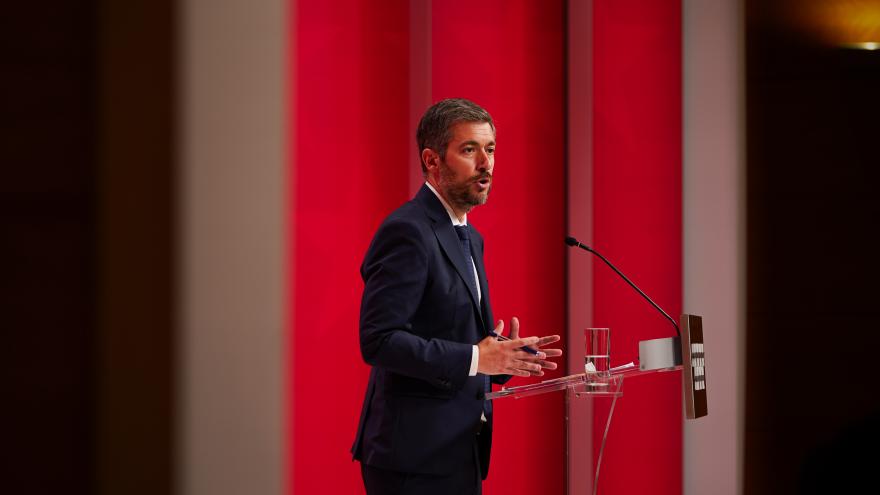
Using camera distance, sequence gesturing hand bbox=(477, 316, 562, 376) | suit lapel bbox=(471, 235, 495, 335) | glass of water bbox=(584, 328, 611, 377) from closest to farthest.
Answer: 1. gesturing hand bbox=(477, 316, 562, 376)
2. glass of water bbox=(584, 328, 611, 377)
3. suit lapel bbox=(471, 235, 495, 335)

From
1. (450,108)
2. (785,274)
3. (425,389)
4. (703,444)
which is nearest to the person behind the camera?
(785,274)

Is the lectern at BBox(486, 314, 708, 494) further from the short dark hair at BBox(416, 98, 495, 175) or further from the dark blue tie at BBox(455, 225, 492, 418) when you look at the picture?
the short dark hair at BBox(416, 98, 495, 175)

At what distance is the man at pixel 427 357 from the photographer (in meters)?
1.80

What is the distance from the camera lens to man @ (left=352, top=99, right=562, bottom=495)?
70.9 inches

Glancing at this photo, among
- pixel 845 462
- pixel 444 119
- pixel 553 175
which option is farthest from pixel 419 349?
pixel 553 175

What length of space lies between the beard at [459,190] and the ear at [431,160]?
3 centimetres

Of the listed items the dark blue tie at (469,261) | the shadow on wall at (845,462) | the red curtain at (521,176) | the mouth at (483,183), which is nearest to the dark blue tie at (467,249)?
the dark blue tie at (469,261)

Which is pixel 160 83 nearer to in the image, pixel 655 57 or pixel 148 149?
pixel 148 149

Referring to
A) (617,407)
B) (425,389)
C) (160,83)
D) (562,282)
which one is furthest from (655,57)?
(160,83)

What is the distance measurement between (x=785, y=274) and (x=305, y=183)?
1.59m

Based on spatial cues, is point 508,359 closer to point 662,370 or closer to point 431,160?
point 662,370

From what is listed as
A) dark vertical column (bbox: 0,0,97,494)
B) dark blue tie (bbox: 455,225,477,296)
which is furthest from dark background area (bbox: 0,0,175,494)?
dark blue tie (bbox: 455,225,477,296)

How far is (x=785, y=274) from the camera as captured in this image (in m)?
1.72

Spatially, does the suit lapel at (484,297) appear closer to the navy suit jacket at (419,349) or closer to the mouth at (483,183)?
the navy suit jacket at (419,349)
